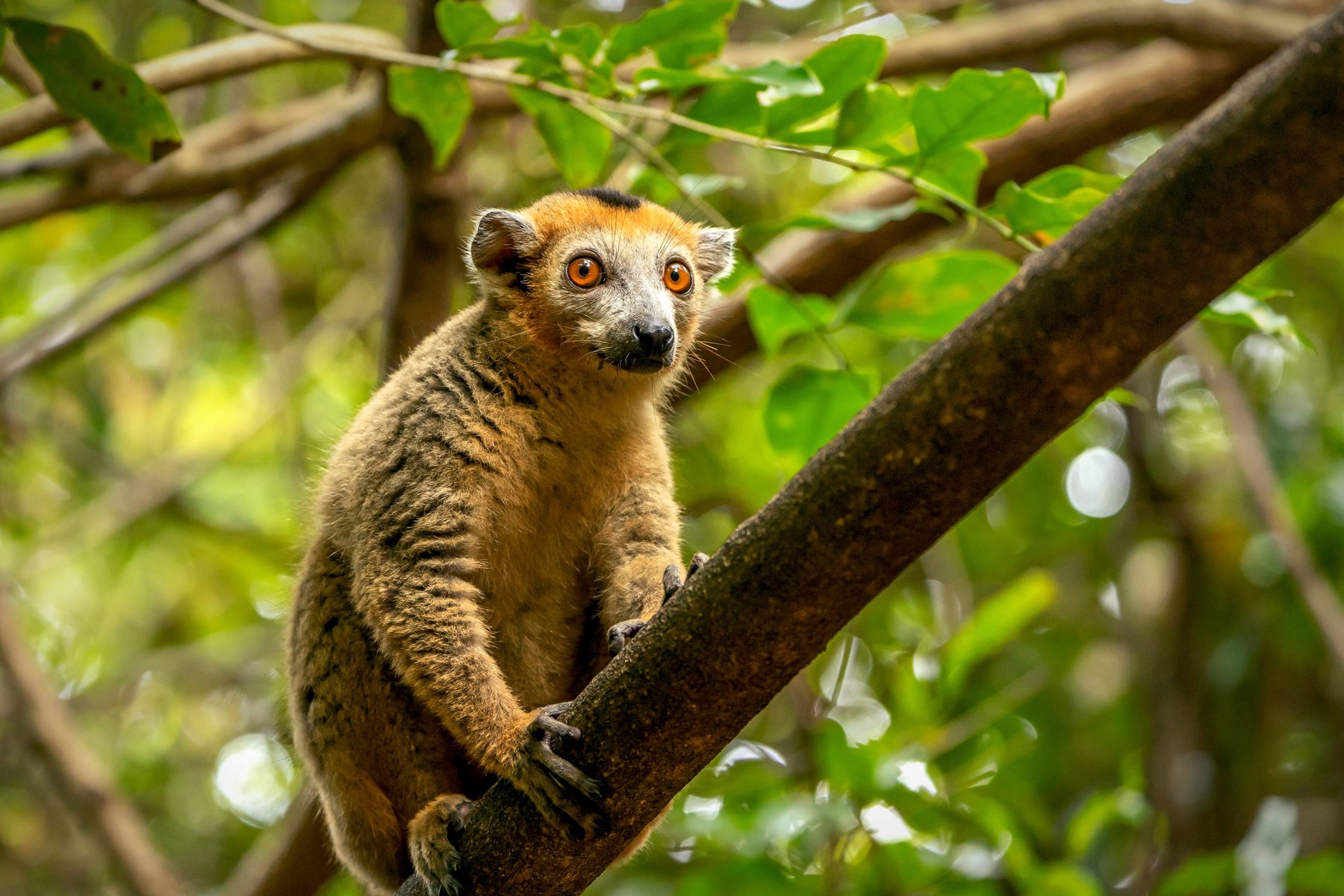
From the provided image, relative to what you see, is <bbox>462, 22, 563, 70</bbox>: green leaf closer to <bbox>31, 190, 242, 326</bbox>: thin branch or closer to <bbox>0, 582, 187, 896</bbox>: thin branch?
<bbox>31, 190, 242, 326</bbox>: thin branch

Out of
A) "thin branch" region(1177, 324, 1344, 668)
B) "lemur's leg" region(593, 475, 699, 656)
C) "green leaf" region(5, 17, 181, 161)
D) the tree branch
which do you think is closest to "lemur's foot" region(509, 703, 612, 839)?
"lemur's leg" region(593, 475, 699, 656)

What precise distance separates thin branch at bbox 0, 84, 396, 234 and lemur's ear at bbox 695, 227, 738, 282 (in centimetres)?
160

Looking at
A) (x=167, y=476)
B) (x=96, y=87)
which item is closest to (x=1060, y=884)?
(x=96, y=87)

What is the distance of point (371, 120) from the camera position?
18.6ft

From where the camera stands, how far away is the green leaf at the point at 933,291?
4.31 meters

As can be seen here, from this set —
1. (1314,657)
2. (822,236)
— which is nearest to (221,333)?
(822,236)

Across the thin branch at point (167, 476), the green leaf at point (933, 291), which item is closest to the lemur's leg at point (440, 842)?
the green leaf at point (933, 291)

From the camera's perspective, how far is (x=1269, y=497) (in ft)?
22.2

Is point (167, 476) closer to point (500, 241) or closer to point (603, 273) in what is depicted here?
point (500, 241)

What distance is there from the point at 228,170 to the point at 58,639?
16.0 ft

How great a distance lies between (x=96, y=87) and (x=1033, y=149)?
4.29 m

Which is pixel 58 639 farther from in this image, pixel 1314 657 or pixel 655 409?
pixel 1314 657

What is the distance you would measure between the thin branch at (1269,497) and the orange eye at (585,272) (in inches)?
164

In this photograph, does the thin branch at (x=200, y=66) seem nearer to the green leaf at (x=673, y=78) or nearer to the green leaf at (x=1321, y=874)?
the green leaf at (x=673, y=78)
